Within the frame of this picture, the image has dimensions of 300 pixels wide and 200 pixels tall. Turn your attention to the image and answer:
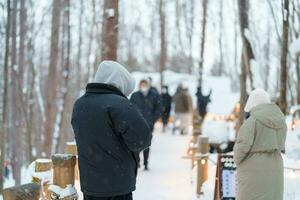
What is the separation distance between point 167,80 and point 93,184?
93.5 ft

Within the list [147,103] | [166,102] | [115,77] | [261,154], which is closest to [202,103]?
[166,102]

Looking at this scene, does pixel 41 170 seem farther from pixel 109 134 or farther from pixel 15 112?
pixel 15 112

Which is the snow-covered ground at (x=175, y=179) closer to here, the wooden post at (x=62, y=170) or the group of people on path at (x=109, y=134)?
the wooden post at (x=62, y=170)

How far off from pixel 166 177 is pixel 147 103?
1623 millimetres

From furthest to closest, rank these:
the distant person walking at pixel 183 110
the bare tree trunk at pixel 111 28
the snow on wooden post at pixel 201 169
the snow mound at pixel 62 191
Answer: the distant person walking at pixel 183 110 → the bare tree trunk at pixel 111 28 → the snow on wooden post at pixel 201 169 → the snow mound at pixel 62 191

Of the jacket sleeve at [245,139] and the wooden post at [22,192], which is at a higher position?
the jacket sleeve at [245,139]

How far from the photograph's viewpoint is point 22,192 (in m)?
4.03

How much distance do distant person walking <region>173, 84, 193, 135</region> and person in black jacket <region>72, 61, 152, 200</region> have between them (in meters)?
15.5

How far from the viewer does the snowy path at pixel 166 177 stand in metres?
9.66

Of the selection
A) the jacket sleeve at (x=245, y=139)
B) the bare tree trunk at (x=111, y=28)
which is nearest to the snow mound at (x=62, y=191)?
the jacket sleeve at (x=245, y=139)

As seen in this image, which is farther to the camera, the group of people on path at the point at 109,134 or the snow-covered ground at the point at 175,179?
the snow-covered ground at the point at 175,179

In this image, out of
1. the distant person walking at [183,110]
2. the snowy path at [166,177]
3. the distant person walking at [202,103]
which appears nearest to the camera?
the snowy path at [166,177]

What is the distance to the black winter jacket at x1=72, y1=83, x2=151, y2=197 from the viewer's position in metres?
4.45

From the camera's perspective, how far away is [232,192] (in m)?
7.92
